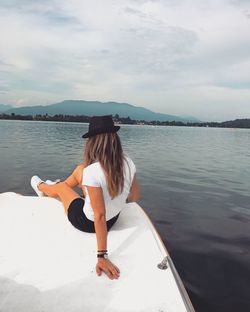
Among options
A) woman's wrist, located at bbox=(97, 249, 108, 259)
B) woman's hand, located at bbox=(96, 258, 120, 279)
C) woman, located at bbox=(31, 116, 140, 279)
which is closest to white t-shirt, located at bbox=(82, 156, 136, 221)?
woman, located at bbox=(31, 116, 140, 279)

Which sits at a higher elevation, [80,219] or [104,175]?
[104,175]

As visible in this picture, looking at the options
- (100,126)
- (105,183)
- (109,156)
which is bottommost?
(105,183)

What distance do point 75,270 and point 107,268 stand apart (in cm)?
38

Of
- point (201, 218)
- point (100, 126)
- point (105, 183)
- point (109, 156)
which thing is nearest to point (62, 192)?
point (105, 183)

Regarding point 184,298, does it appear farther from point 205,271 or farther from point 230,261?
point 230,261

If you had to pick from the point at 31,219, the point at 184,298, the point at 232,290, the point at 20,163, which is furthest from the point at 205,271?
the point at 20,163

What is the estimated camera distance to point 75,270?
12.1 feet

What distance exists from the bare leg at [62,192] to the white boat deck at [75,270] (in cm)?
29

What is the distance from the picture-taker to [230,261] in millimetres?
5953

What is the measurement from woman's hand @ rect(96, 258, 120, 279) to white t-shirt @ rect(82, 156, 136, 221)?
0.84 metres

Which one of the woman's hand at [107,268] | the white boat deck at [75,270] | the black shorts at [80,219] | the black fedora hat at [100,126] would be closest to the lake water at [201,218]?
the white boat deck at [75,270]

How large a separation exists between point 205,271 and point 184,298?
2.58 meters

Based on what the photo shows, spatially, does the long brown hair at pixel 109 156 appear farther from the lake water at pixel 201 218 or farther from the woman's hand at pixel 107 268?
the lake water at pixel 201 218

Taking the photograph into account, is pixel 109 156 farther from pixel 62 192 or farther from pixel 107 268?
pixel 62 192
